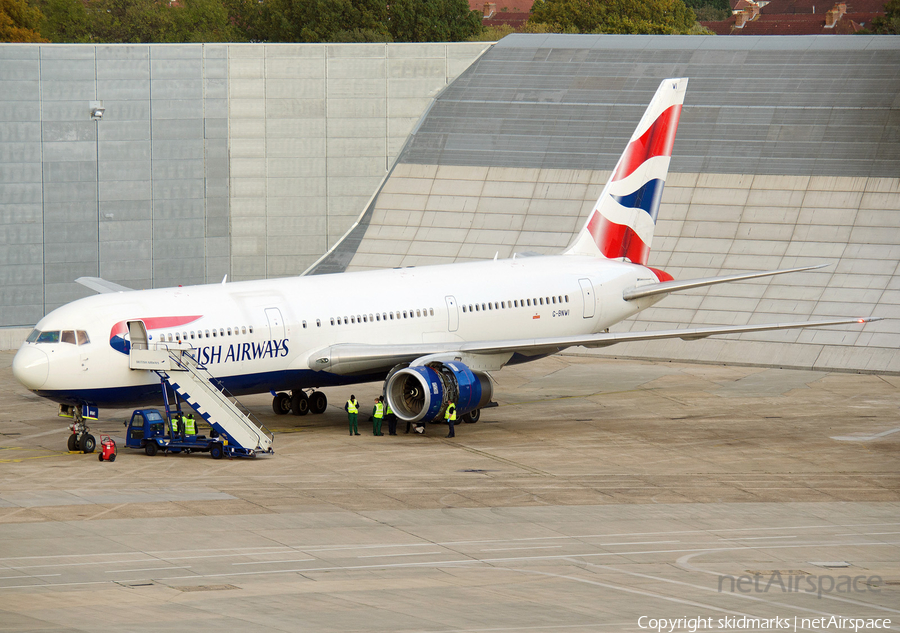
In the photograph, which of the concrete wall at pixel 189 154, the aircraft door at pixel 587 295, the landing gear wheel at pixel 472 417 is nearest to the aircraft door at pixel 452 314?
the landing gear wheel at pixel 472 417

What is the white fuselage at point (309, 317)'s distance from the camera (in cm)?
3481

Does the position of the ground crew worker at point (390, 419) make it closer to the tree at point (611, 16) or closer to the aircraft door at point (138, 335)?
the aircraft door at point (138, 335)

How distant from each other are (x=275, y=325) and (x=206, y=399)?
3.83 metres

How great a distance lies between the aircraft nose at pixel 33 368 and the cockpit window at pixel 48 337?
0.48m

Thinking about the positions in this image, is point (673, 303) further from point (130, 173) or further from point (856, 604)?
point (856, 604)

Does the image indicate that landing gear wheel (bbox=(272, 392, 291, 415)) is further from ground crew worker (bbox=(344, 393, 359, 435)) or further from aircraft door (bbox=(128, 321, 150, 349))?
aircraft door (bbox=(128, 321, 150, 349))

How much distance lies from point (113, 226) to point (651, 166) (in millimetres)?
27914

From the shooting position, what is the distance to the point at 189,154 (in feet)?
203

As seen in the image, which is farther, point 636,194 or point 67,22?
point 67,22

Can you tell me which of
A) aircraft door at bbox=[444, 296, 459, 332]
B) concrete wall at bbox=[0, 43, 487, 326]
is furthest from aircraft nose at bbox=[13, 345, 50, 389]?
concrete wall at bbox=[0, 43, 487, 326]

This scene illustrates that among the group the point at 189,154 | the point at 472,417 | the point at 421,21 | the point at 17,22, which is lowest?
the point at 472,417

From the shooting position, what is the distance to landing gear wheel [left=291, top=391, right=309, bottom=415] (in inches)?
1639

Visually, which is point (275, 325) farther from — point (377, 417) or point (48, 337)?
point (48, 337)

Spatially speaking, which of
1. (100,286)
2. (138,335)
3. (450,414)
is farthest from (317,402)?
(100,286)
